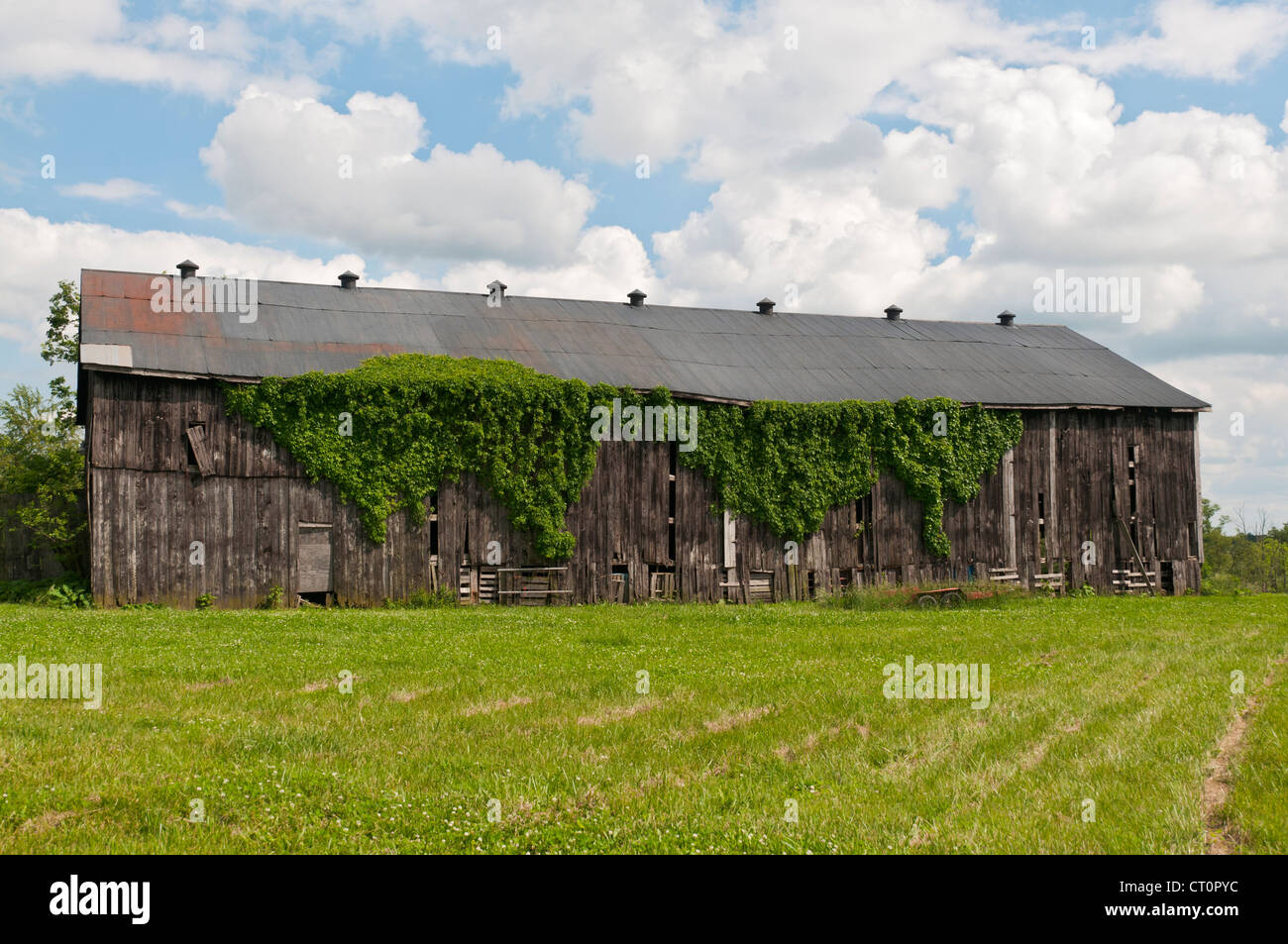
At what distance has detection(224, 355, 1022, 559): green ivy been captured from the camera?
26.0 metres

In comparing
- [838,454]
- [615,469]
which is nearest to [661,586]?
[615,469]

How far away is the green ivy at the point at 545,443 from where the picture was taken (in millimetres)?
26047

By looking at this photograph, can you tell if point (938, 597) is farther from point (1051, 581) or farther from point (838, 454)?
point (1051, 581)

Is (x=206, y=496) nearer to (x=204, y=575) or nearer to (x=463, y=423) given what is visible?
(x=204, y=575)

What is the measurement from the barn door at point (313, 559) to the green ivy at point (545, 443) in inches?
44.1

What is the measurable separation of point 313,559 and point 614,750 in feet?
63.1

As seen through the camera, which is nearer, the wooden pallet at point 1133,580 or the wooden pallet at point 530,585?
the wooden pallet at point 530,585

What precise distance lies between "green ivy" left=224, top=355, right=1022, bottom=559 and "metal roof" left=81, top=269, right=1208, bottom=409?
1016 millimetres

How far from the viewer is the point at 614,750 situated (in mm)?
8516

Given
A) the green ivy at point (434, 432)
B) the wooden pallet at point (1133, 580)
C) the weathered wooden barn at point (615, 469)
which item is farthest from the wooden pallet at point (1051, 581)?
the green ivy at point (434, 432)

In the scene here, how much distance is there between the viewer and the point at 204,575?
25.0m

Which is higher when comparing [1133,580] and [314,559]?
[314,559]

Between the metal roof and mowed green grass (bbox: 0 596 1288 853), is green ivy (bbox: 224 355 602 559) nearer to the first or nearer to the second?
the metal roof

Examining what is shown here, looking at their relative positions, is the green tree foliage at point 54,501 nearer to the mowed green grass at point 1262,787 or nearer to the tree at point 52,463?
the tree at point 52,463
